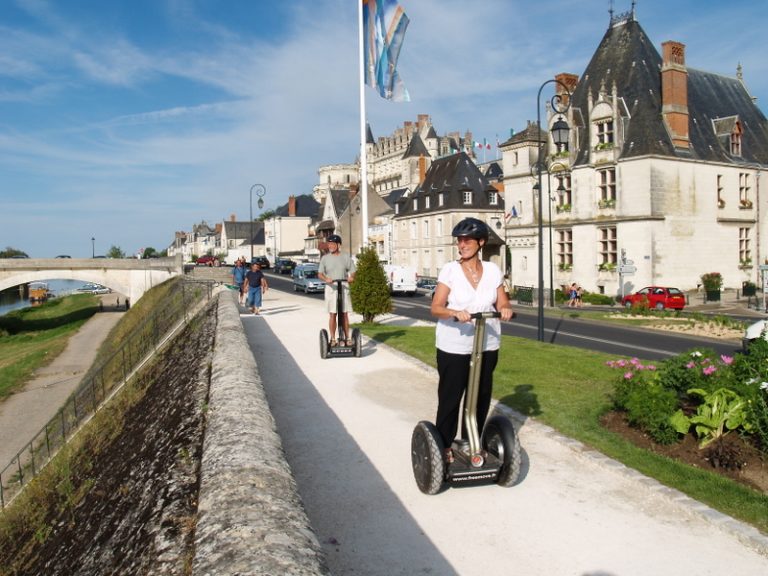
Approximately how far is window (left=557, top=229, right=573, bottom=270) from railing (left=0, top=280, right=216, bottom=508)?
23.4 metres

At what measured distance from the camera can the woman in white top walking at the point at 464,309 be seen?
4809mm

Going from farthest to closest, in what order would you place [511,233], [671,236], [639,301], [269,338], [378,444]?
[511,233], [671,236], [639,301], [269,338], [378,444]

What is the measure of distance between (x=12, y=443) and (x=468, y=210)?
1621 inches

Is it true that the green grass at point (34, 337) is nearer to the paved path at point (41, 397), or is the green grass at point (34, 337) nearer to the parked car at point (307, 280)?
the paved path at point (41, 397)

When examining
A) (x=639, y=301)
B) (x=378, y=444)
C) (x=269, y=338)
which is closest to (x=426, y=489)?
(x=378, y=444)

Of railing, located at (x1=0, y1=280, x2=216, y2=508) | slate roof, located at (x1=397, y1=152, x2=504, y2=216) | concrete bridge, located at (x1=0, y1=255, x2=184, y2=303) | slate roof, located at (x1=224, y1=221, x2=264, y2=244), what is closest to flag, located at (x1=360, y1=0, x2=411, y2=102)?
railing, located at (x1=0, y1=280, x2=216, y2=508)

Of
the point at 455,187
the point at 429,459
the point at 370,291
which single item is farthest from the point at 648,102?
the point at 429,459

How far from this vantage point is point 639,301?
31.4 metres

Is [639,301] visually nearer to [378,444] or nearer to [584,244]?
[584,244]

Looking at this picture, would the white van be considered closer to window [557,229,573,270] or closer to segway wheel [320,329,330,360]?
window [557,229,573,270]

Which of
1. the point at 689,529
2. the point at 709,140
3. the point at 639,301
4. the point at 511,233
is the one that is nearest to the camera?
the point at 689,529

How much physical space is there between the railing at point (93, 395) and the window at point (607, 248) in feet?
76.2

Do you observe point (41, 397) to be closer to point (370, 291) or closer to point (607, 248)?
point (370, 291)

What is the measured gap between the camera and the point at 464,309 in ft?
15.7
